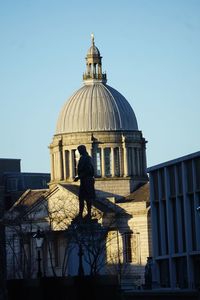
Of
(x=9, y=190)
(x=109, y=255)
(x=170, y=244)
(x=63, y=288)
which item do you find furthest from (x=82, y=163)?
(x=9, y=190)

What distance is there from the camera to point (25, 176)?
195 m

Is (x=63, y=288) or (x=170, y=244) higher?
(x=170, y=244)

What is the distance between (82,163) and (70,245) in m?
25.4

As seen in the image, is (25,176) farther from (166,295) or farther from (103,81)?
(166,295)

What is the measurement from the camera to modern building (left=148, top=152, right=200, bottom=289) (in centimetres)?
9444

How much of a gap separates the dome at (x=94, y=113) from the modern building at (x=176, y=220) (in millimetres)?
59414

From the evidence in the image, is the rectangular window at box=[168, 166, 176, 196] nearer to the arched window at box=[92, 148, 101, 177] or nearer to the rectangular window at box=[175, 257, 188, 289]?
the rectangular window at box=[175, 257, 188, 289]

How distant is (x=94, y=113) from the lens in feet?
543

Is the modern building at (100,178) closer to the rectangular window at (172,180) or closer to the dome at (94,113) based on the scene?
the dome at (94,113)

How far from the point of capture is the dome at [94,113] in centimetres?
16488

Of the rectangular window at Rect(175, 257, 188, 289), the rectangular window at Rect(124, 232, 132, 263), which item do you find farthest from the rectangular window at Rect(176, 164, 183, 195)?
the rectangular window at Rect(124, 232, 132, 263)

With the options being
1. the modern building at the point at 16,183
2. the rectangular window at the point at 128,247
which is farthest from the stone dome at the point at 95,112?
the modern building at the point at 16,183

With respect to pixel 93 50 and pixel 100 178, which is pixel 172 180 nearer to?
pixel 100 178

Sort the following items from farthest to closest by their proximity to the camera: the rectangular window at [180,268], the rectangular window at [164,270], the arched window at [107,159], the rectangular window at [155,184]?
the arched window at [107,159]
the rectangular window at [155,184]
the rectangular window at [164,270]
the rectangular window at [180,268]
